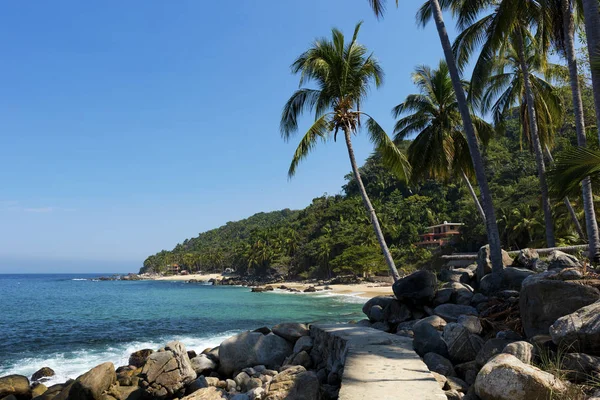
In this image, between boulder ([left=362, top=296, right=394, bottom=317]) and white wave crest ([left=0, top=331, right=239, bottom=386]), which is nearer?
boulder ([left=362, top=296, right=394, bottom=317])

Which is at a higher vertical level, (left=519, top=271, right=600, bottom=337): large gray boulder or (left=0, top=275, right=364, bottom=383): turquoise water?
(left=519, top=271, right=600, bottom=337): large gray boulder

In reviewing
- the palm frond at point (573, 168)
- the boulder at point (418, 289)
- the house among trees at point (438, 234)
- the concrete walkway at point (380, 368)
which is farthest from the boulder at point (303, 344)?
the house among trees at point (438, 234)

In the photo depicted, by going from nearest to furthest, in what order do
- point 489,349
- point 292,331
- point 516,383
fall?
point 516,383, point 489,349, point 292,331

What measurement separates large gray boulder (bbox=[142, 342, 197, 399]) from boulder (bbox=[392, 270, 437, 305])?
6027mm

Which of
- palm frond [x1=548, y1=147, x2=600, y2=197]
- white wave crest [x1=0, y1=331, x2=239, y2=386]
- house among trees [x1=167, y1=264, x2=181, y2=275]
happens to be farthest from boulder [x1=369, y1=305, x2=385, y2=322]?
house among trees [x1=167, y1=264, x2=181, y2=275]

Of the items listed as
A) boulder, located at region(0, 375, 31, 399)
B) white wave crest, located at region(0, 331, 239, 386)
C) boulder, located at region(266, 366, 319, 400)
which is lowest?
white wave crest, located at region(0, 331, 239, 386)

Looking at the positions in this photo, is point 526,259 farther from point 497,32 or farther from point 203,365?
point 203,365

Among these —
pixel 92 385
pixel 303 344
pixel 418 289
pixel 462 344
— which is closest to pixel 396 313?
pixel 418 289

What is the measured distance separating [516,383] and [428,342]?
3.02 m

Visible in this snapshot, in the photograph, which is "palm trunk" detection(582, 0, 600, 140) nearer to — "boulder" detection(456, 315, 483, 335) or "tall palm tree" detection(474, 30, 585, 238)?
"boulder" detection(456, 315, 483, 335)

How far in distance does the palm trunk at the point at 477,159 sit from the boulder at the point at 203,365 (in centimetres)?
832

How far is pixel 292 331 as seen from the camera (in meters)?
11.4

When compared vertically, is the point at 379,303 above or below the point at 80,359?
above

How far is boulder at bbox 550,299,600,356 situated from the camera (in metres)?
5.29
